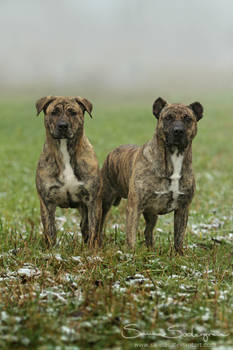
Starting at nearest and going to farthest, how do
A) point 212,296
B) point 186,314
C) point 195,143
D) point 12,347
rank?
point 12,347 → point 186,314 → point 212,296 → point 195,143

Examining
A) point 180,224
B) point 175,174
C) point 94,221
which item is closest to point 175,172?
point 175,174

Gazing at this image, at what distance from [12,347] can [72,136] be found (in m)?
2.86

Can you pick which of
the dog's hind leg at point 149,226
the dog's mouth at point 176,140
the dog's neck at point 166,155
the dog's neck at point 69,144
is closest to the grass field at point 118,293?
the dog's hind leg at point 149,226

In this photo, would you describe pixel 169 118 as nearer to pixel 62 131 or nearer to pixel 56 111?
pixel 62 131

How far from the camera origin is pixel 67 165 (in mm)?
6020

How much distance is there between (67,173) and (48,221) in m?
0.72

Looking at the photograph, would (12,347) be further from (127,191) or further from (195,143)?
(195,143)

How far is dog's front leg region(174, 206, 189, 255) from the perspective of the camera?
19.9ft

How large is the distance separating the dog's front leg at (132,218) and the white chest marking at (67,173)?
697 millimetres

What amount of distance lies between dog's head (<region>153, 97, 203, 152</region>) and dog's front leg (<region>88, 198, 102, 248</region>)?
4.25 feet

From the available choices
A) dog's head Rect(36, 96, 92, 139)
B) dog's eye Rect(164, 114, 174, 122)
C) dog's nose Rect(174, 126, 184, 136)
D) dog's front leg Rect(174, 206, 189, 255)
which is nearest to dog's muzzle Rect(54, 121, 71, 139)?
dog's head Rect(36, 96, 92, 139)

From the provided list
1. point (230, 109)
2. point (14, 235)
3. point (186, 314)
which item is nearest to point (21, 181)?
point (14, 235)

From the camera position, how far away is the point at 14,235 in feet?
21.7

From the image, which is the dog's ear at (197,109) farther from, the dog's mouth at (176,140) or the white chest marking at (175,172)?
the white chest marking at (175,172)
